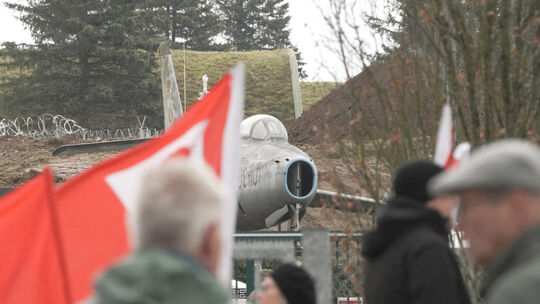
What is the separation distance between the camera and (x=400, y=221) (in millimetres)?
3854

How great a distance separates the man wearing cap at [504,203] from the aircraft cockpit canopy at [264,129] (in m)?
16.7

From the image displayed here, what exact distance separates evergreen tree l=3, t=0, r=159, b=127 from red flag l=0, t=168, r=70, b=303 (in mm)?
53226

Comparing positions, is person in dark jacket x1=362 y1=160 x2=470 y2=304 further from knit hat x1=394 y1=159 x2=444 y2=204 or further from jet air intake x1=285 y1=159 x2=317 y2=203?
jet air intake x1=285 y1=159 x2=317 y2=203

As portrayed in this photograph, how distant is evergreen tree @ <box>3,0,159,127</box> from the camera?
56.6 m

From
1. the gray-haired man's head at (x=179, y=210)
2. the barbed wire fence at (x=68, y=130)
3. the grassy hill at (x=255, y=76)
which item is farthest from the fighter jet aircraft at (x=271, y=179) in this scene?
the grassy hill at (x=255, y=76)

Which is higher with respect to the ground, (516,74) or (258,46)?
(258,46)

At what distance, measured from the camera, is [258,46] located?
78562 millimetres

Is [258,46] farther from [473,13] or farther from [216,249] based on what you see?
[216,249]

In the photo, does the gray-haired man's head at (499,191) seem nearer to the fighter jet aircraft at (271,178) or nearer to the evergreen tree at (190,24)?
the fighter jet aircraft at (271,178)

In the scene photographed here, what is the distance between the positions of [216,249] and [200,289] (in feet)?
0.64

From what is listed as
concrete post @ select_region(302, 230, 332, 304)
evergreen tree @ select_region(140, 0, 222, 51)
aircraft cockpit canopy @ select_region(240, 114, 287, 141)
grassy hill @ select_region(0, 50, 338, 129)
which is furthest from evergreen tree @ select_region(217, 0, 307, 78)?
concrete post @ select_region(302, 230, 332, 304)

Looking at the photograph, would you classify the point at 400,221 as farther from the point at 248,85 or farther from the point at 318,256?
the point at 248,85

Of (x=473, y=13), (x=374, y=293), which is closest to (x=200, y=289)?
(x=374, y=293)

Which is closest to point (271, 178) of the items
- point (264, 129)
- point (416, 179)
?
point (264, 129)
